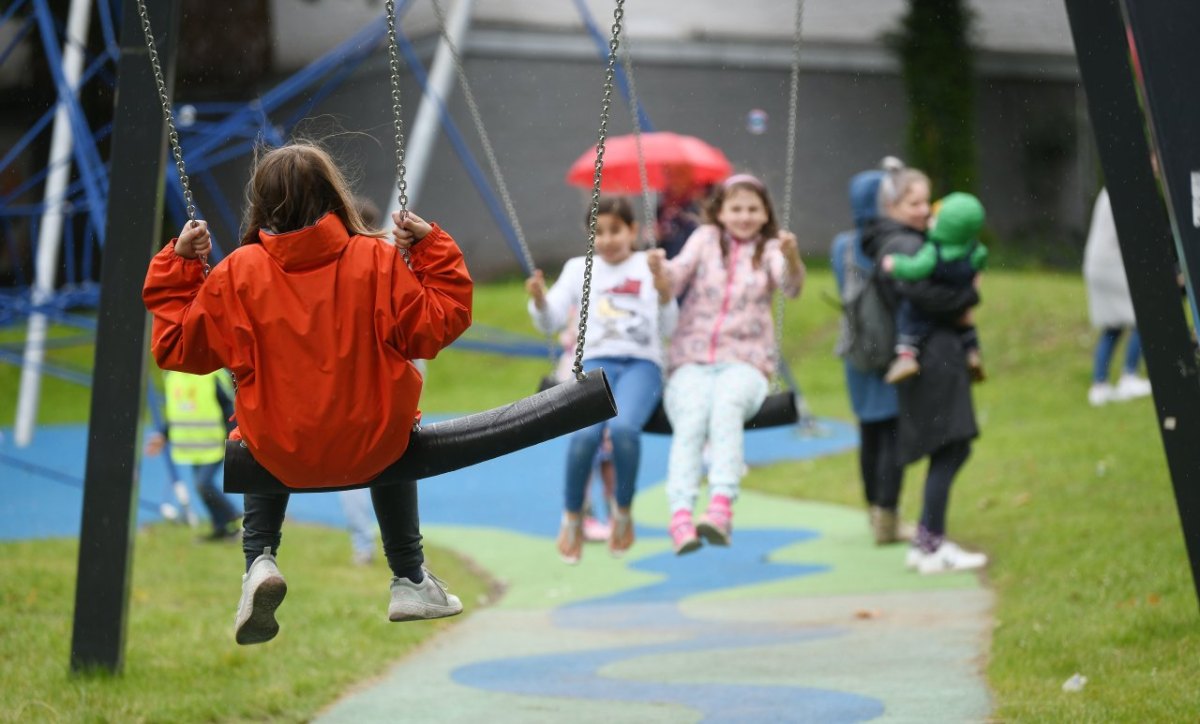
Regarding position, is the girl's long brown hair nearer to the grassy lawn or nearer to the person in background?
the grassy lawn

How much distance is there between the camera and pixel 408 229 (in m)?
3.74

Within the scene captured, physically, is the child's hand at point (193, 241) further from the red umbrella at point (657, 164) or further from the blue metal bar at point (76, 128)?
the blue metal bar at point (76, 128)

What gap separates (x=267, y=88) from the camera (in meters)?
14.0

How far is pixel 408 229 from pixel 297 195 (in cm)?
31

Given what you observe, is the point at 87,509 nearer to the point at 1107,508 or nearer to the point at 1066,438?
the point at 1107,508

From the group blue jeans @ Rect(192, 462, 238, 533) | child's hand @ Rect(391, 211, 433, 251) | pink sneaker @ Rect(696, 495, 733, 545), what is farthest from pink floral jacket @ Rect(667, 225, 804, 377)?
blue jeans @ Rect(192, 462, 238, 533)

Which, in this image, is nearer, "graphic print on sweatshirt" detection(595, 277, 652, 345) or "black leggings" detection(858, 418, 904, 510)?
"graphic print on sweatshirt" detection(595, 277, 652, 345)

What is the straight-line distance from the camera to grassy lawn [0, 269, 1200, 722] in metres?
5.17

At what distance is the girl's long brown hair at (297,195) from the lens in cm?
380

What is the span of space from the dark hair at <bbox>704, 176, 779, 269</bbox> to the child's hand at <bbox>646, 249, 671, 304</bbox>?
1.56 ft

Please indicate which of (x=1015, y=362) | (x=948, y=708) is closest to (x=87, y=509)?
(x=948, y=708)

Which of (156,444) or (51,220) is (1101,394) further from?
(51,220)

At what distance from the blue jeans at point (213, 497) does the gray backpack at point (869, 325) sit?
13.5 ft

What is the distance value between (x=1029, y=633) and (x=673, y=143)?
397 cm
